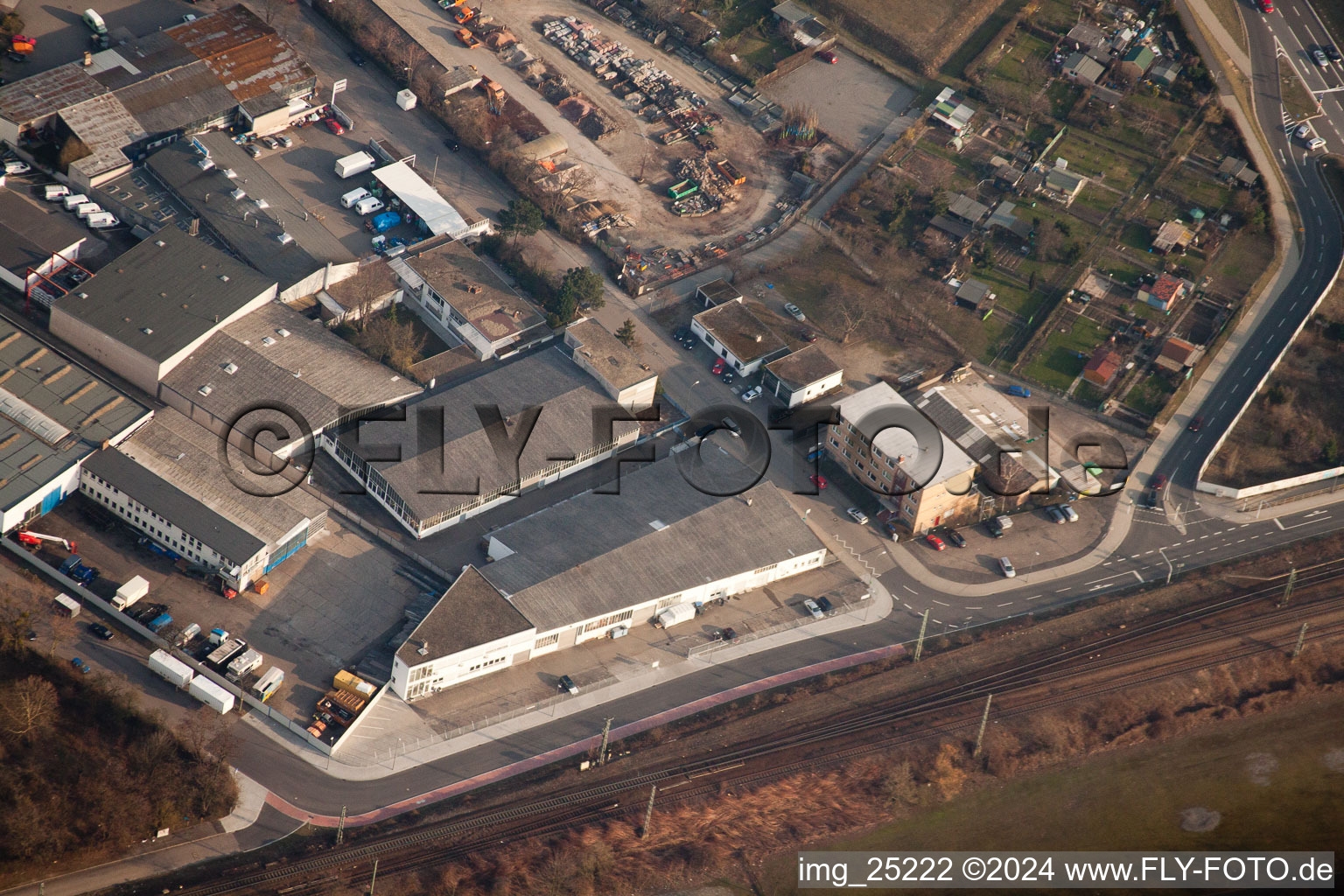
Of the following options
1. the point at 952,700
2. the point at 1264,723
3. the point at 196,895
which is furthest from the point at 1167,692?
the point at 196,895

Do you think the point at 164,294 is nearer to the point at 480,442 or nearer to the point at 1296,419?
the point at 480,442

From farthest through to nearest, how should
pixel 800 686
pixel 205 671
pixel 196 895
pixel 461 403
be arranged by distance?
1. pixel 461 403
2. pixel 800 686
3. pixel 205 671
4. pixel 196 895

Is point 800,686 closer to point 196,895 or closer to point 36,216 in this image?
point 196,895

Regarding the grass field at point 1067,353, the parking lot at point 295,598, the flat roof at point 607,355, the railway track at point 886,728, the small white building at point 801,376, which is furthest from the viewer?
the grass field at point 1067,353

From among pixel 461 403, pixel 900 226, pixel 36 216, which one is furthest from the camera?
pixel 900 226

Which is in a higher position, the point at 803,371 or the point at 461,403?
the point at 803,371

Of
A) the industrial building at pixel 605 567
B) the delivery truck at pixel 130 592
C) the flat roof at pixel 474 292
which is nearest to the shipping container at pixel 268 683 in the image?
the industrial building at pixel 605 567

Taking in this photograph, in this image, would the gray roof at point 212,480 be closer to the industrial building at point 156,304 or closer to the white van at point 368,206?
the industrial building at point 156,304
